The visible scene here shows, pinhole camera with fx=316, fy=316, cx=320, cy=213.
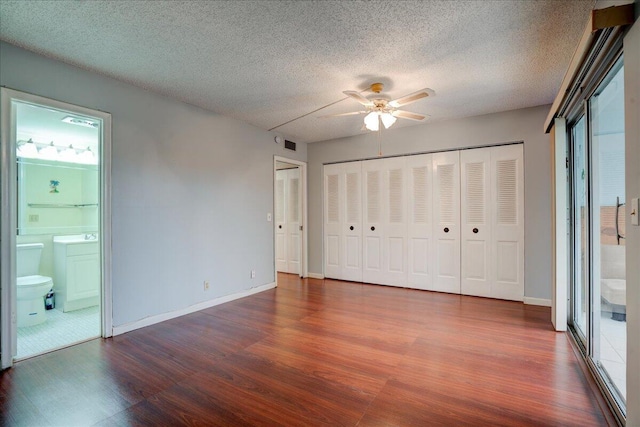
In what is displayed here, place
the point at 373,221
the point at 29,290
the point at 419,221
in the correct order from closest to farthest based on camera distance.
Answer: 1. the point at 29,290
2. the point at 419,221
3. the point at 373,221

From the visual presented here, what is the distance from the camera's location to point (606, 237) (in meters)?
2.25

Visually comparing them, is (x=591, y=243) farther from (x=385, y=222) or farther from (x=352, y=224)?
(x=352, y=224)

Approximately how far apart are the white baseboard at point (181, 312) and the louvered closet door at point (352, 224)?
1509 mm

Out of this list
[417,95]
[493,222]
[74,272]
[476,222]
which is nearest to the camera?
[417,95]

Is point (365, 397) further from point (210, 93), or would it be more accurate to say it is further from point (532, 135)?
point (532, 135)

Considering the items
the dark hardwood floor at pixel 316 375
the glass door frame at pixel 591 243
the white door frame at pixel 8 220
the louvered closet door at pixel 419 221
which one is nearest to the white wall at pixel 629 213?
the glass door frame at pixel 591 243

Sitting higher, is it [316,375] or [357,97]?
[357,97]

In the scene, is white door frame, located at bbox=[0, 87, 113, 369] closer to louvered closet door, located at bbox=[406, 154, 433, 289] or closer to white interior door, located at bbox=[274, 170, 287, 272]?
white interior door, located at bbox=[274, 170, 287, 272]

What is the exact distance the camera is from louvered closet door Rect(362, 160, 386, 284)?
5363mm

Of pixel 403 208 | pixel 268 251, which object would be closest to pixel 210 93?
pixel 268 251

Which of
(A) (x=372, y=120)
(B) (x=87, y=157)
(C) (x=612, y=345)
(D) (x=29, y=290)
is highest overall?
(A) (x=372, y=120)

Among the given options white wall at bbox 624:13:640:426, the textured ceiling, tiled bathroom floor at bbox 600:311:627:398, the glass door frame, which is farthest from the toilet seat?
tiled bathroom floor at bbox 600:311:627:398

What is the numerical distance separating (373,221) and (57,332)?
4.37 meters

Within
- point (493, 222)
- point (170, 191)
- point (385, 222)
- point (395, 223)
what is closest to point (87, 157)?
point (170, 191)
